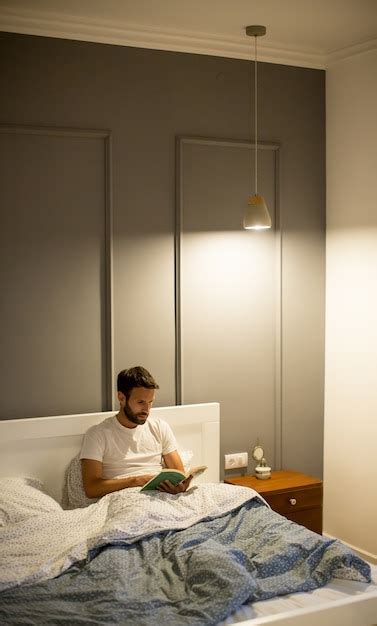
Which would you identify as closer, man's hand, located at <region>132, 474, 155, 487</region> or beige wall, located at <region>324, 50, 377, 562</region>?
man's hand, located at <region>132, 474, 155, 487</region>

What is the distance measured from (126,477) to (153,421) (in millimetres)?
343

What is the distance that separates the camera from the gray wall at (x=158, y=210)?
3854mm

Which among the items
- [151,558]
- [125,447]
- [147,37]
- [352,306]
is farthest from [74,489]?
[147,37]

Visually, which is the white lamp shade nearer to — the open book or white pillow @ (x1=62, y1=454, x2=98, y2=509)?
the open book

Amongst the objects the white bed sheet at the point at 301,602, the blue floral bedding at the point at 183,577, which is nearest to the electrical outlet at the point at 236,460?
the blue floral bedding at the point at 183,577

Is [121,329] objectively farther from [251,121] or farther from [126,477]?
[251,121]

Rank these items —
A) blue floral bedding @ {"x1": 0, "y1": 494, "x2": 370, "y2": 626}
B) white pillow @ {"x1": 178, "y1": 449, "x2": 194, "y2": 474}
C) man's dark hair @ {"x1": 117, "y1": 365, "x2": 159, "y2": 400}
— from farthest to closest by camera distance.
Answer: white pillow @ {"x1": 178, "y1": 449, "x2": 194, "y2": 474} → man's dark hair @ {"x1": 117, "y1": 365, "x2": 159, "y2": 400} → blue floral bedding @ {"x1": 0, "y1": 494, "x2": 370, "y2": 626}

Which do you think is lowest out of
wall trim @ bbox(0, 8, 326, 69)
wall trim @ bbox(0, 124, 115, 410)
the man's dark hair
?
the man's dark hair

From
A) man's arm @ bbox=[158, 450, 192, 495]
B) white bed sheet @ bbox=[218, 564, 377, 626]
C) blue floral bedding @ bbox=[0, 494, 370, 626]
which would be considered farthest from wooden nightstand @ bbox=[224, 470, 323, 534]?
white bed sheet @ bbox=[218, 564, 377, 626]

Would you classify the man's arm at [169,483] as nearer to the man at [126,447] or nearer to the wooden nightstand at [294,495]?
the man at [126,447]

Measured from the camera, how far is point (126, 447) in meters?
3.78

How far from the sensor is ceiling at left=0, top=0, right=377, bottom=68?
3.63 metres

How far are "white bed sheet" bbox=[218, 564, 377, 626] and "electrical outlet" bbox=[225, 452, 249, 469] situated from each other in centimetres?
151

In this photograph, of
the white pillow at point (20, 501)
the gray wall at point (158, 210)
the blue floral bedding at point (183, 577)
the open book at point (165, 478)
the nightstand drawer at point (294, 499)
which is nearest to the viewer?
the blue floral bedding at point (183, 577)
